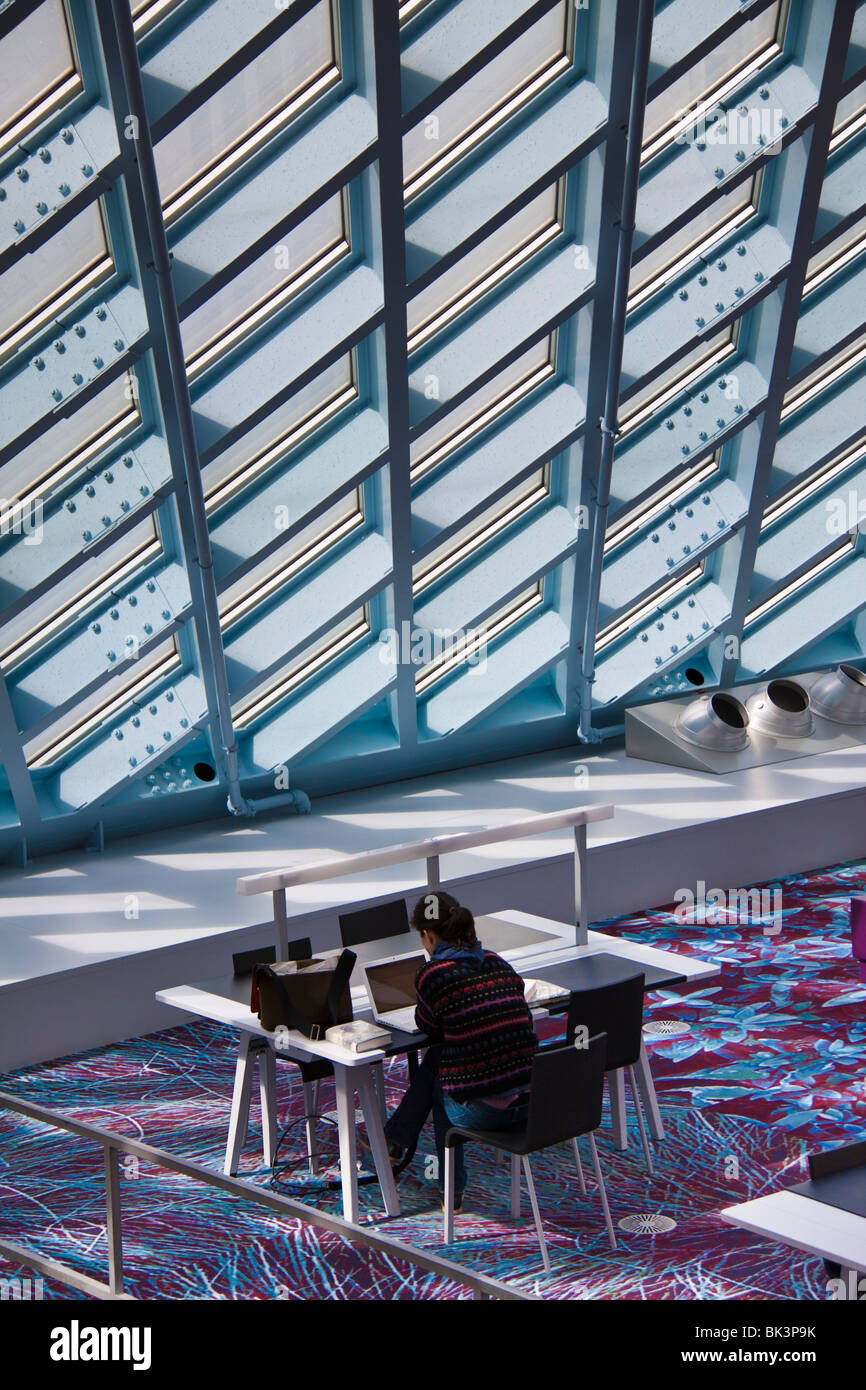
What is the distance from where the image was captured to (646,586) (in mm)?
10914

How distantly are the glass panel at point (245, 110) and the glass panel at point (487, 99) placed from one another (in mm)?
648

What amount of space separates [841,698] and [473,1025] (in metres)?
7.18

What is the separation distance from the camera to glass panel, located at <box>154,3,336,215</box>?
713cm

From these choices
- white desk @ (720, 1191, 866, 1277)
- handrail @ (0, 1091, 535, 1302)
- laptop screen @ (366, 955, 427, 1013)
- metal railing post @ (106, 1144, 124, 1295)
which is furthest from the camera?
laptop screen @ (366, 955, 427, 1013)

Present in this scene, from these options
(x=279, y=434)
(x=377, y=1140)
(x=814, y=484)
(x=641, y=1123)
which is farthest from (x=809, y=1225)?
(x=814, y=484)

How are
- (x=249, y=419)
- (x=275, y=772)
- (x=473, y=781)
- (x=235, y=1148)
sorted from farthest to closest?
(x=473, y=781) → (x=275, y=772) → (x=249, y=419) → (x=235, y=1148)

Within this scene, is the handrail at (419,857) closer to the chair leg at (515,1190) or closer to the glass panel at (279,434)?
the chair leg at (515,1190)

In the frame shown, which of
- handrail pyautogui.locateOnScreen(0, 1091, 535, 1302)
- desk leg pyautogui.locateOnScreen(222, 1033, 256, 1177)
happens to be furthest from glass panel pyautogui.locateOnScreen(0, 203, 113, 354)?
handrail pyautogui.locateOnScreen(0, 1091, 535, 1302)

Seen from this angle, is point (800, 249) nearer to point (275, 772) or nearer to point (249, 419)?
point (249, 419)

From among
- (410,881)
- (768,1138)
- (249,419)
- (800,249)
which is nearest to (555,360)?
(800,249)

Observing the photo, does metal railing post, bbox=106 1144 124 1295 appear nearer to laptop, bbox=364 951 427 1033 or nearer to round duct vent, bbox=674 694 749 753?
laptop, bbox=364 951 427 1033

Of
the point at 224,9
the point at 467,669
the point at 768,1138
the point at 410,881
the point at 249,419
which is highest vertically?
the point at 224,9

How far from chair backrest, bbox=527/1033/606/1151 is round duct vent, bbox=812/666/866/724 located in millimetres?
7037

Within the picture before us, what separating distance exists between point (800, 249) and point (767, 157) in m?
0.67
